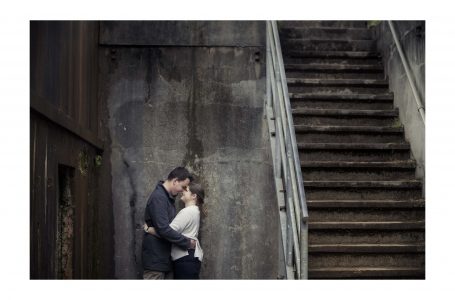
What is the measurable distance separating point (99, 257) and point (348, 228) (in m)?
3.34

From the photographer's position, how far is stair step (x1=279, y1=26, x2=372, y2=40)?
28.1ft

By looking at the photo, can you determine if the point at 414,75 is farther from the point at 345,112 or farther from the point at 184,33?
the point at 184,33

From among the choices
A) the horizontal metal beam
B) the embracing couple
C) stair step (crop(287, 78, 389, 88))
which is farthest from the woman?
stair step (crop(287, 78, 389, 88))

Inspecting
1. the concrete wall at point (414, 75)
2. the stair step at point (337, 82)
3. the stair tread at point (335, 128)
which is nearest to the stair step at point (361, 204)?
the concrete wall at point (414, 75)

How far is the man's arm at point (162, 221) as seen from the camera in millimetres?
6113

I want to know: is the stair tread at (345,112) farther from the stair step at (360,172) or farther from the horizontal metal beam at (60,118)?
the horizontal metal beam at (60,118)

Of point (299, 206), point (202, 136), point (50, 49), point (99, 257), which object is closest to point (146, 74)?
point (202, 136)

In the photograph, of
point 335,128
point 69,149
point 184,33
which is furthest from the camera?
point 184,33

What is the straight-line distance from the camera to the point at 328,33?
859 centimetres

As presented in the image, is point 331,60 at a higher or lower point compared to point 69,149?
higher

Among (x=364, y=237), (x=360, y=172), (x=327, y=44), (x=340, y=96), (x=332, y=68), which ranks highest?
(x=327, y=44)

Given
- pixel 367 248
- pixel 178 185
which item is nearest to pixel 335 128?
pixel 367 248

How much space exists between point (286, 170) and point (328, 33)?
3.36 meters

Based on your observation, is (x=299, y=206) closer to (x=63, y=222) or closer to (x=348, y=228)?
(x=348, y=228)
